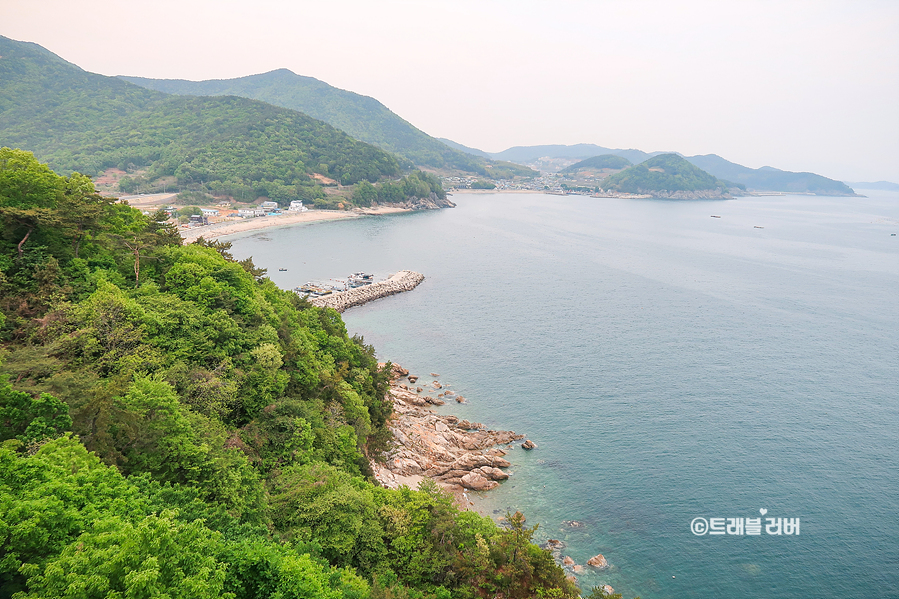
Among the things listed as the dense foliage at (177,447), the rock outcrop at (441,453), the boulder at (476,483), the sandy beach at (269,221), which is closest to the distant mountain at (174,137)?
the sandy beach at (269,221)

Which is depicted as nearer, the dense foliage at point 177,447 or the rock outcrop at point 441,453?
the dense foliage at point 177,447

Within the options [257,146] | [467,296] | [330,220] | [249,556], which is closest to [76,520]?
[249,556]

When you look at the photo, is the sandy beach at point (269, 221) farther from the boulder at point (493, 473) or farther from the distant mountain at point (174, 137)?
the boulder at point (493, 473)

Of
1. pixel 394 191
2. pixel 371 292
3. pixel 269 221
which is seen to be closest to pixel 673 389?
pixel 371 292

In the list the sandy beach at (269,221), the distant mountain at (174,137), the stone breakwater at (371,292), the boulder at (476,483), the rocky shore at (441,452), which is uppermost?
the distant mountain at (174,137)

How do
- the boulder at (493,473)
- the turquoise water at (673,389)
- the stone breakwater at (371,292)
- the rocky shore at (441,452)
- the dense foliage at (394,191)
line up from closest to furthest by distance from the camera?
1. the turquoise water at (673,389)
2. the rocky shore at (441,452)
3. the boulder at (493,473)
4. the stone breakwater at (371,292)
5. the dense foliage at (394,191)

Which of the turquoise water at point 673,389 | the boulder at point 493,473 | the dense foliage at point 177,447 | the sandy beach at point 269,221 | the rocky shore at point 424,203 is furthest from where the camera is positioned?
the rocky shore at point 424,203

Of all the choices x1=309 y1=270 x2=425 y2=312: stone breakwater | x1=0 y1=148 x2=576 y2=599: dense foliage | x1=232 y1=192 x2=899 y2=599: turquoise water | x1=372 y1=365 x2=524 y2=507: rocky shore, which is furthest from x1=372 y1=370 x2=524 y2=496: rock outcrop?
x1=309 y1=270 x2=425 y2=312: stone breakwater

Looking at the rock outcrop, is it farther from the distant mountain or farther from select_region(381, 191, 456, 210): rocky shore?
select_region(381, 191, 456, 210): rocky shore
